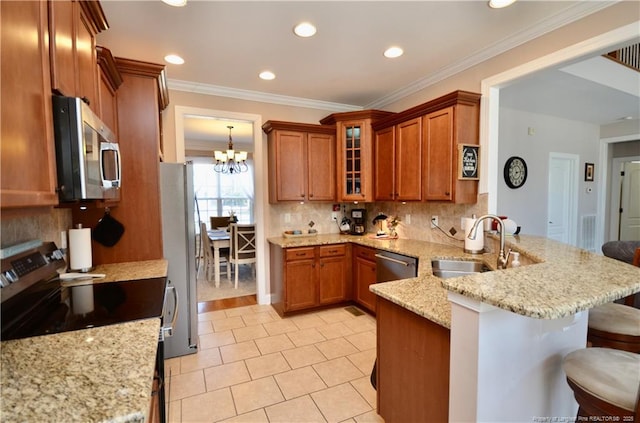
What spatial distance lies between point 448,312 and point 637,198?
770 cm

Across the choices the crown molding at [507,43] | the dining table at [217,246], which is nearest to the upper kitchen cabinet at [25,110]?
the crown molding at [507,43]

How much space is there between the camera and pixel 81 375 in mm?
870

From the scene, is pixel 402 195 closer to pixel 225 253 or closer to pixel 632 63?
pixel 225 253

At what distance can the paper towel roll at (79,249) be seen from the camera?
77.8 inches

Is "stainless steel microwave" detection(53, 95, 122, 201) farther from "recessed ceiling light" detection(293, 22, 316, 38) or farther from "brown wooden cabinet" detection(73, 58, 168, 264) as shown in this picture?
"recessed ceiling light" detection(293, 22, 316, 38)

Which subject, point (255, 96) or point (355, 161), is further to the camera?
point (355, 161)

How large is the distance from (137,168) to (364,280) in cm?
267

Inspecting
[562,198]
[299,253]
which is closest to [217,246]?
[299,253]

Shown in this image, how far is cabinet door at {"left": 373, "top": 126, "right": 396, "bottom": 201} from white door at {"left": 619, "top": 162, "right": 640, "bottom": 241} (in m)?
5.86

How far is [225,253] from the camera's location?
212 inches

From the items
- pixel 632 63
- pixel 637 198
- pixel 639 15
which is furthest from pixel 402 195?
pixel 637 198

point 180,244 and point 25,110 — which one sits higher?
point 25,110

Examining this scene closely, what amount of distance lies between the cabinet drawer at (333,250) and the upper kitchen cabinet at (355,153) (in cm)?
66

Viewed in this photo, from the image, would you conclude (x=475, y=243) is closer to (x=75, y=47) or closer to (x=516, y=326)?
(x=516, y=326)
